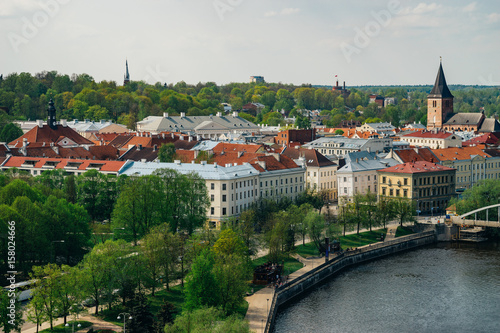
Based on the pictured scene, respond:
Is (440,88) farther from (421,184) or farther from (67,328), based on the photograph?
(67,328)

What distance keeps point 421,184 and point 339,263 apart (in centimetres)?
2798

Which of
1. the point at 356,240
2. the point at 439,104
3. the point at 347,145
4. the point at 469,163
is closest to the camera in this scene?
the point at 356,240

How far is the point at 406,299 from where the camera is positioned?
61.2m

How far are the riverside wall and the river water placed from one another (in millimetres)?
738

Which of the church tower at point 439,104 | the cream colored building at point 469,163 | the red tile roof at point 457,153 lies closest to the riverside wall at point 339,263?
the cream colored building at point 469,163

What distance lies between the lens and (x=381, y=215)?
8406 centimetres

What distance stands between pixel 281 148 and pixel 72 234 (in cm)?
5262

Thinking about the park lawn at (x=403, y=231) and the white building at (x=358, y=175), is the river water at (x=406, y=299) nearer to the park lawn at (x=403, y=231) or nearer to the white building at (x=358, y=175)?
the park lawn at (x=403, y=231)

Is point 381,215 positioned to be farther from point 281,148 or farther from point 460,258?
point 281,148

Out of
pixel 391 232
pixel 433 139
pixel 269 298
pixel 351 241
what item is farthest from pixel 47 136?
pixel 269 298

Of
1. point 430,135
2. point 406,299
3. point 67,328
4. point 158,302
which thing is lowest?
point 406,299

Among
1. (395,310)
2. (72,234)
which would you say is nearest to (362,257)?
(395,310)

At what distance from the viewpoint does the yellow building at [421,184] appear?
95250 mm

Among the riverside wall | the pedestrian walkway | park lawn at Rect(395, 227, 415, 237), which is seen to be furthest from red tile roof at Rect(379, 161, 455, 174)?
the riverside wall
